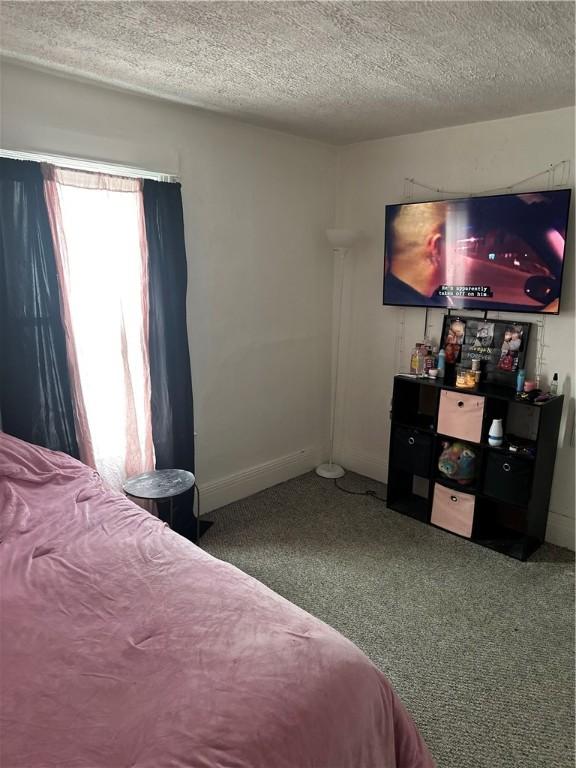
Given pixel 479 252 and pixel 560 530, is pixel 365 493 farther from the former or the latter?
pixel 479 252

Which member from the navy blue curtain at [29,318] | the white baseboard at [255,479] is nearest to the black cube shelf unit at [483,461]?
the white baseboard at [255,479]

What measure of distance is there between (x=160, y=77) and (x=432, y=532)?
9.53 ft

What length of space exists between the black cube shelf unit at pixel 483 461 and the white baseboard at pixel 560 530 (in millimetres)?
53

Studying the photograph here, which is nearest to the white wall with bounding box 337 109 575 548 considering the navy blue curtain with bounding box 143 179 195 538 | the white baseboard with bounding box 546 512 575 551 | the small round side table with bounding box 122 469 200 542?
the white baseboard with bounding box 546 512 575 551

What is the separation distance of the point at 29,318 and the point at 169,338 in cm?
76

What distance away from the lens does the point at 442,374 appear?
335cm

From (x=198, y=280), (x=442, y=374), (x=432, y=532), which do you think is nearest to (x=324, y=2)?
(x=198, y=280)

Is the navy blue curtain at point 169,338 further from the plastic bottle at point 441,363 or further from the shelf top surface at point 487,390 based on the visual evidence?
the plastic bottle at point 441,363

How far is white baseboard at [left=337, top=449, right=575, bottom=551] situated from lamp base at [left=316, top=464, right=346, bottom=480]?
0.10m

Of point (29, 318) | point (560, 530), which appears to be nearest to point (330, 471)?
point (560, 530)

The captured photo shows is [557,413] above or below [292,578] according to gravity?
above

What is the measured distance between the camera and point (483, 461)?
10.0 ft

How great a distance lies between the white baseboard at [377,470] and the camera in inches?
122

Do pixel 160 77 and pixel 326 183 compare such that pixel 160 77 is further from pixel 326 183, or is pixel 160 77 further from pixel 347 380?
pixel 347 380
